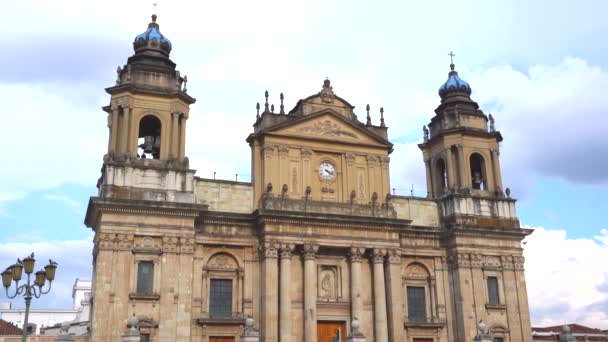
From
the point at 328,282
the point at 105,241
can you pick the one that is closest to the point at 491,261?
the point at 328,282

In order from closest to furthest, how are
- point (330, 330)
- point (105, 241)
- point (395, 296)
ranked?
point (105, 241) < point (330, 330) < point (395, 296)

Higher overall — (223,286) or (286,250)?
(286,250)

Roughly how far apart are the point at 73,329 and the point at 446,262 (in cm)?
2370

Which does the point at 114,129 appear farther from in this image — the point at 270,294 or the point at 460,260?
the point at 460,260

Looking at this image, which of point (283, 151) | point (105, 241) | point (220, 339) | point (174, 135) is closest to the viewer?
→ point (105, 241)

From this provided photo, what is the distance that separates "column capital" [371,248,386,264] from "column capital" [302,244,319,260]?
9.19ft

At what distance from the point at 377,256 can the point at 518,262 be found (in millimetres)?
7670

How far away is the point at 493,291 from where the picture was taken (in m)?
33.0

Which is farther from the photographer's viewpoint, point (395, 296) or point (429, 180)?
point (429, 180)

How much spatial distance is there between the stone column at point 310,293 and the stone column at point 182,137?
686 centimetres

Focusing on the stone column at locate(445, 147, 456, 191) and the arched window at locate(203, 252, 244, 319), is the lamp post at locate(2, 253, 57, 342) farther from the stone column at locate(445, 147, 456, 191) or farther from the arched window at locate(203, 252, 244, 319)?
the stone column at locate(445, 147, 456, 191)

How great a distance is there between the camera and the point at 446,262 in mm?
33250

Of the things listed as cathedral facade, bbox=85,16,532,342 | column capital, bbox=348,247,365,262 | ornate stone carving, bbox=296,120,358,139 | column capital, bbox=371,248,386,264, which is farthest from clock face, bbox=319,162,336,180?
column capital, bbox=371,248,386,264

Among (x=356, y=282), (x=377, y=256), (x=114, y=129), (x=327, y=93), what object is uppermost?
(x=327, y=93)
